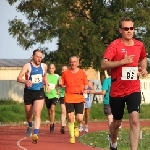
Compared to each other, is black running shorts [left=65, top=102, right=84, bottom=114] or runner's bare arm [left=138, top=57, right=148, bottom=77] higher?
runner's bare arm [left=138, top=57, right=148, bottom=77]

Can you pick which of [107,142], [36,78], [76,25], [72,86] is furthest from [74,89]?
[76,25]

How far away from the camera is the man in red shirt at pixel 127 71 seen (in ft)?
37.8

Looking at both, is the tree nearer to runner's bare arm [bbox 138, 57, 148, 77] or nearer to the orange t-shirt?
the orange t-shirt

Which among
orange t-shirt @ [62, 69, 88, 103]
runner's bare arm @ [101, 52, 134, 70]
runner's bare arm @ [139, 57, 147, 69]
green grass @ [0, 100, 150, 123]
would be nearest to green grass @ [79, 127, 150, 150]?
orange t-shirt @ [62, 69, 88, 103]

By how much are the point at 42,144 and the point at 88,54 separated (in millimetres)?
33073

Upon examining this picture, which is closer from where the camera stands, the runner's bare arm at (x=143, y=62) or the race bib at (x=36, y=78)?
the runner's bare arm at (x=143, y=62)

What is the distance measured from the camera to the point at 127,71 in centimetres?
1152

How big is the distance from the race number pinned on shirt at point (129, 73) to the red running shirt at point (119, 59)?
66 millimetres

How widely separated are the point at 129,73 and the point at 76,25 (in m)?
37.6

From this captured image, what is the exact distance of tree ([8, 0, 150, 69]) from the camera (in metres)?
49.1

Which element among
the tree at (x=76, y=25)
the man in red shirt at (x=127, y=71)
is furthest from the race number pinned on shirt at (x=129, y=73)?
the tree at (x=76, y=25)

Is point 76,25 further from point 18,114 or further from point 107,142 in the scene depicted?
point 107,142

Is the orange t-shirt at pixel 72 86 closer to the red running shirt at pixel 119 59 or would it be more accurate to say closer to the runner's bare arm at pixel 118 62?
the red running shirt at pixel 119 59

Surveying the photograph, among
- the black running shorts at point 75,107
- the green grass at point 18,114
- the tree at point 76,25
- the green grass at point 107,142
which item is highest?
the tree at point 76,25
